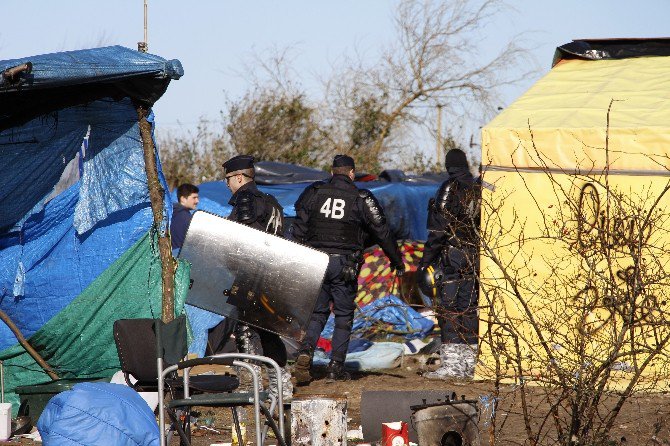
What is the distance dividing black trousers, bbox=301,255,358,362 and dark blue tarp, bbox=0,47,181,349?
1.95 metres

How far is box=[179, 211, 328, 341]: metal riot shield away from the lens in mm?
7977

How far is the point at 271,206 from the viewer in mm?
8750

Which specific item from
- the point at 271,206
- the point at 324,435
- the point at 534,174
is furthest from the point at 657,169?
the point at 324,435

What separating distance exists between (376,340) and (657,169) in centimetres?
431

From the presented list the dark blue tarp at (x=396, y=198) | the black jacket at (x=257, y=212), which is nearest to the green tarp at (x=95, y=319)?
the black jacket at (x=257, y=212)

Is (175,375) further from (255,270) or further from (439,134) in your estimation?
(439,134)

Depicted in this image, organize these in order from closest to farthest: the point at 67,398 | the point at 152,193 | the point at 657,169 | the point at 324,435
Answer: the point at 67,398 < the point at 324,435 < the point at 152,193 < the point at 657,169

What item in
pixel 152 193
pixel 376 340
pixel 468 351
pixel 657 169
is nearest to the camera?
pixel 152 193

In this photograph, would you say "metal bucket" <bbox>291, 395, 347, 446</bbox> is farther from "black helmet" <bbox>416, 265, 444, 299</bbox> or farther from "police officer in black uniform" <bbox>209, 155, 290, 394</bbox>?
"black helmet" <bbox>416, 265, 444, 299</bbox>

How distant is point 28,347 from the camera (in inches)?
342

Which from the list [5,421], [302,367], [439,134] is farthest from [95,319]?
[439,134]

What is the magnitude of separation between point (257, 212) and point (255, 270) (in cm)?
79

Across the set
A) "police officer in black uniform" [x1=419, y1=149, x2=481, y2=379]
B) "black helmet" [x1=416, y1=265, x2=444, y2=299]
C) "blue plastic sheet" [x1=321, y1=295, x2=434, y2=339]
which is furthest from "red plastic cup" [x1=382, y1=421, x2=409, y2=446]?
"blue plastic sheet" [x1=321, y1=295, x2=434, y2=339]

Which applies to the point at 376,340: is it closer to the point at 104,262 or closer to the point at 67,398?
the point at 104,262
